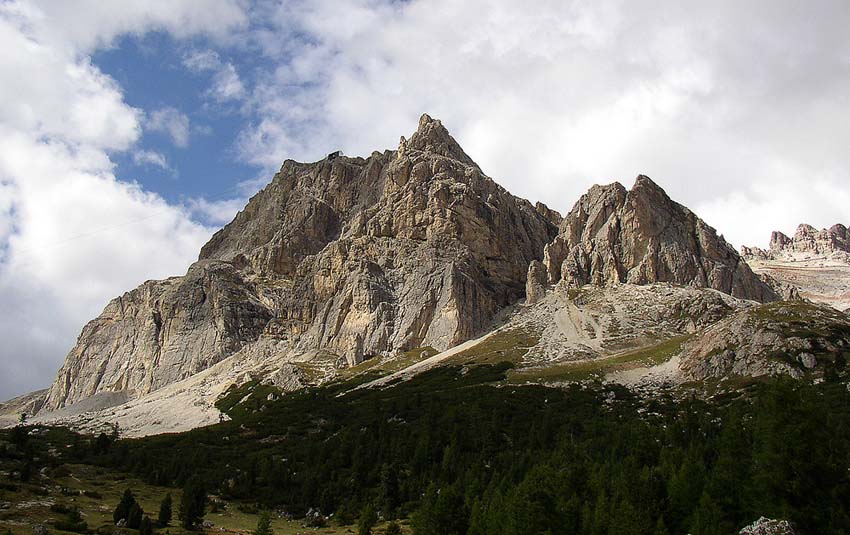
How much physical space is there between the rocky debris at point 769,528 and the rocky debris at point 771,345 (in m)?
80.9

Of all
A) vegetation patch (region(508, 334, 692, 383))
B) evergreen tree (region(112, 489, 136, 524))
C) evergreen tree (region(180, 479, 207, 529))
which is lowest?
evergreen tree (region(180, 479, 207, 529))

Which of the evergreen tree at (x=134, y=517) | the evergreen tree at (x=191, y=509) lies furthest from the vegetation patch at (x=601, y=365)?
the evergreen tree at (x=134, y=517)

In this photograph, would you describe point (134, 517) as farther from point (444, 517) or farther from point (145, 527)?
point (444, 517)

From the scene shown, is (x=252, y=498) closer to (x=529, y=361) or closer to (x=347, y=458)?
(x=347, y=458)

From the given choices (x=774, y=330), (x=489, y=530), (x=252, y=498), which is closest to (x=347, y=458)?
(x=252, y=498)

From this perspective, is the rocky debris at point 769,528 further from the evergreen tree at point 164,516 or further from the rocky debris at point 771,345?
the rocky debris at point 771,345

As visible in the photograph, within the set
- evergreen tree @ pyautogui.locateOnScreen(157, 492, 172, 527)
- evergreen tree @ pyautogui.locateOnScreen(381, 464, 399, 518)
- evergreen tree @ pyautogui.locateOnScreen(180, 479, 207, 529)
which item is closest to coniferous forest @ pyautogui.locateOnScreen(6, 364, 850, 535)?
evergreen tree @ pyautogui.locateOnScreen(381, 464, 399, 518)

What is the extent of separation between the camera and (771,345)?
130125 millimetres

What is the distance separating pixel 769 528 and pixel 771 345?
96.2 m

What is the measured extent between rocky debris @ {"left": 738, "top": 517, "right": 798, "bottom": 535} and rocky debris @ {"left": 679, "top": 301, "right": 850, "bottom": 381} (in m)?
80.9

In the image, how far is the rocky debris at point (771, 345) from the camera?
122562mm

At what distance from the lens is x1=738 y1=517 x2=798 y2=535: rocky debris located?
4341 cm

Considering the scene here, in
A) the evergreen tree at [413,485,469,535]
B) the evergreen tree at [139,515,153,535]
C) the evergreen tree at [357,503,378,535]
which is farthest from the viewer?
the evergreen tree at [357,503,378,535]

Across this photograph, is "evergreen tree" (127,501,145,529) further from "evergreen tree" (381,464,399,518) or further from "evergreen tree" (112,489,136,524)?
"evergreen tree" (381,464,399,518)
